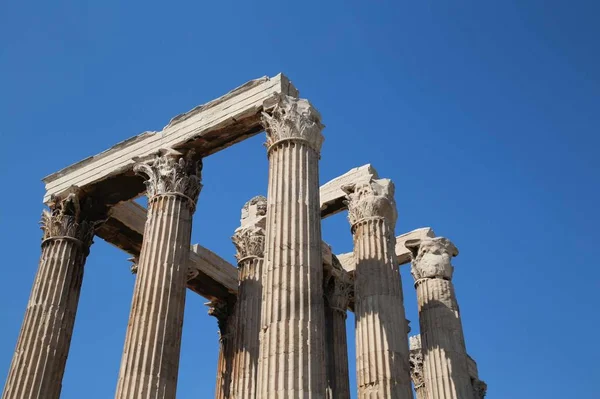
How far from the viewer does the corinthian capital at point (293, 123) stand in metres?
22.6

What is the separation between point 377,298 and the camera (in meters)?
24.5

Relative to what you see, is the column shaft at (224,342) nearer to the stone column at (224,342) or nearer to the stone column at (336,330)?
the stone column at (224,342)

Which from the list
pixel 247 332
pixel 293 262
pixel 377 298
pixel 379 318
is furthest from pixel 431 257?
pixel 293 262

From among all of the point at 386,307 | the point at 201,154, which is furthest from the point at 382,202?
the point at 201,154

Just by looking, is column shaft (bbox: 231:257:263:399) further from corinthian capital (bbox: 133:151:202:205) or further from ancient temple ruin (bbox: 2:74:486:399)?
corinthian capital (bbox: 133:151:202:205)

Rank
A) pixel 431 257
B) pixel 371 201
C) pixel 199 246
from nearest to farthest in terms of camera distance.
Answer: pixel 371 201
pixel 431 257
pixel 199 246

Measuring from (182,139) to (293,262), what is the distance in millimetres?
7546

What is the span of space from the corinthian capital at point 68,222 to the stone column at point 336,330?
9.71m

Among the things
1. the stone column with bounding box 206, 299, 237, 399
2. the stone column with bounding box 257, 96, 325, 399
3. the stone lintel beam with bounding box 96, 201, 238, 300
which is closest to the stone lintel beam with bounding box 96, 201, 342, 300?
the stone lintel beam with bounding box 96, 201, 238, 300

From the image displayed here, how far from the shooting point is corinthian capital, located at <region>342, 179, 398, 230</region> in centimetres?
2650

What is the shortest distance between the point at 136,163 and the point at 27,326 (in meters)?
6.48

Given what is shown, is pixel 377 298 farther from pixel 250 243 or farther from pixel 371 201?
pixel 250 243

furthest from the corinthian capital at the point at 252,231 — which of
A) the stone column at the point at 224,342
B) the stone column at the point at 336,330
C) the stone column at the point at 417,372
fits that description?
the stone column at the point at 417,372

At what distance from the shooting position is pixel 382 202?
26.6 meters
